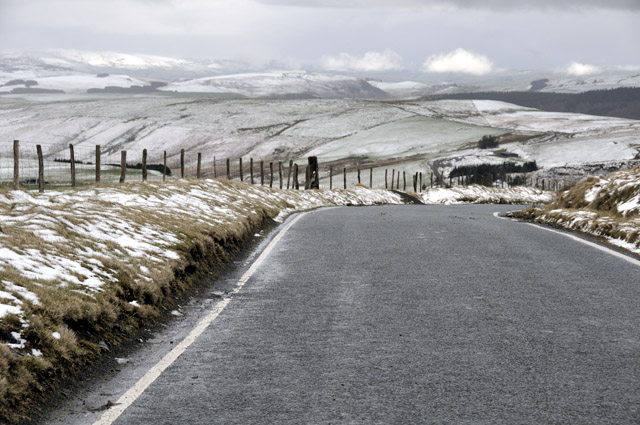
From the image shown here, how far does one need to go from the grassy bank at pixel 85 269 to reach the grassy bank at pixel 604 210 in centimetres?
826

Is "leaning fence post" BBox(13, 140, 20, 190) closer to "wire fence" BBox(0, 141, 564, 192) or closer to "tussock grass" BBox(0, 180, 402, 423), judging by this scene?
"tussock grass" BBox(0, 180, 402, 423)

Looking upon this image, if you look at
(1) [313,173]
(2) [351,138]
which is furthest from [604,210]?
(2) [351,138]

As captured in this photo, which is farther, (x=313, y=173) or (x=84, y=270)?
(x=313, y=173)

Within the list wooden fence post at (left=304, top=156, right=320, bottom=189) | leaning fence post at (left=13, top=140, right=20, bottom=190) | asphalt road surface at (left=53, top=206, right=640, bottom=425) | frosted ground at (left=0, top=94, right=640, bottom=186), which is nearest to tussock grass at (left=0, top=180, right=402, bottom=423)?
asphalt road surface at (left=53, top=206, right=640, bottom=425)

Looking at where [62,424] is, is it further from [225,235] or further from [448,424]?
[225,235]

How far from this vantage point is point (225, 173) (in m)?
131

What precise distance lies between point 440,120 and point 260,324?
191472 millimetres

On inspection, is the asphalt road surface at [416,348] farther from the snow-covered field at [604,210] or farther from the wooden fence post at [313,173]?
the wooden fence post at [313,173]

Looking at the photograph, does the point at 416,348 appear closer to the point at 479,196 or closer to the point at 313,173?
the point at 313,173

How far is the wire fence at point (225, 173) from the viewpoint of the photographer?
67644 mm

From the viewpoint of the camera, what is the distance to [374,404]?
473cm

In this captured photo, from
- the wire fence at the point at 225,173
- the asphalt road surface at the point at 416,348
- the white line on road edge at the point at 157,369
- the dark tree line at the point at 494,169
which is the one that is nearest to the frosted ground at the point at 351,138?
the wire fence at the point at 225,173

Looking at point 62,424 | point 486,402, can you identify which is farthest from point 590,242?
point 62,424

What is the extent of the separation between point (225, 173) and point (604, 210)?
11589cm
